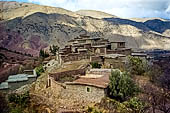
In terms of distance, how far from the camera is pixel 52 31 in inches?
4026

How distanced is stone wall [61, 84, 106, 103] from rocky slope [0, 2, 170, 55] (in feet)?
231

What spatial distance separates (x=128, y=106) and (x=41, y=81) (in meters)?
11.5

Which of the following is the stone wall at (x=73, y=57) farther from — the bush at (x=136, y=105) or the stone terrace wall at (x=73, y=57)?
the bush at (x=136, y=105)

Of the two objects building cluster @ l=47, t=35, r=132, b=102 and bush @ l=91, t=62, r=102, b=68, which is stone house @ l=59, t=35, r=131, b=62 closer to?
building cluster @ l=47, t=35, r=132, b=102

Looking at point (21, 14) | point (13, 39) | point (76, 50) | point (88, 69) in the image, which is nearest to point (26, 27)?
point (13, 39)

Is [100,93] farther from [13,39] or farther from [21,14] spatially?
[21,14]

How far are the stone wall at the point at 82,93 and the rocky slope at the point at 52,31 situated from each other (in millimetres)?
70455

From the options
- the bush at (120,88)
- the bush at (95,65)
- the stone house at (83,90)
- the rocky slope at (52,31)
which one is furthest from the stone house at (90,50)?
the rocky slope at (52,31)

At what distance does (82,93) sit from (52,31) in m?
86.5

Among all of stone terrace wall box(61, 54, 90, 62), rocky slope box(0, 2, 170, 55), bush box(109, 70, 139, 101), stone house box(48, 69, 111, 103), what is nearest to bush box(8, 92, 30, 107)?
Answer: stone house box(48, 69, 111, 103)

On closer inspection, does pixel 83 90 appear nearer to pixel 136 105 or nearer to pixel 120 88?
pixel 120 88

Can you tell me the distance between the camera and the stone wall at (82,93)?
691 inches

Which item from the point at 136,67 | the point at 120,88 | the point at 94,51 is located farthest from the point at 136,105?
the point at 94,51

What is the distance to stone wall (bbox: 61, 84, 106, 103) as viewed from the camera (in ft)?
57.6
